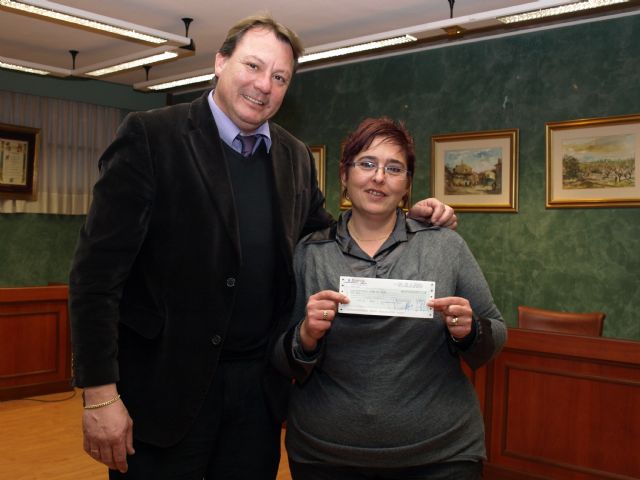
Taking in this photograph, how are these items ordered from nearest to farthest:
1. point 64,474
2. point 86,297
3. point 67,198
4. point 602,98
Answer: point 86,297 → point 64,474 → point 602,98 → point 67,198

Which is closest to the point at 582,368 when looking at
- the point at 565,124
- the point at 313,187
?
the point at 313,187

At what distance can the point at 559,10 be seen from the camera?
472 centimetres

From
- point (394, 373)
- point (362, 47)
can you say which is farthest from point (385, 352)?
point (362, 47)

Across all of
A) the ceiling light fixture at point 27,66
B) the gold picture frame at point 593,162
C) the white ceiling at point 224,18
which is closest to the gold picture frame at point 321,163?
the white ceiling at point 224,18

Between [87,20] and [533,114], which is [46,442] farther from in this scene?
[533,114]

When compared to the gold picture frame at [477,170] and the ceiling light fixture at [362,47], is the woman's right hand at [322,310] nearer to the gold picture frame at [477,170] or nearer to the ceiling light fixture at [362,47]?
the ceiling light fixture at [362,47]

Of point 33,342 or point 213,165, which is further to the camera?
point 33,342

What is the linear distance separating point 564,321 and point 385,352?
3.16 m

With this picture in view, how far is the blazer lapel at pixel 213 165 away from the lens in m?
1.68

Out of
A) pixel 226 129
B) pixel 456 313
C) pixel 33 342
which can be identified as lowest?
pixel 33 342

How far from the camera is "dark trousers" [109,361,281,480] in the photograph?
1712 millimetres

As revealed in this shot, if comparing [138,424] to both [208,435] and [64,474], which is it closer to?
[208,435]

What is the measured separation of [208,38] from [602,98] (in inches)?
148

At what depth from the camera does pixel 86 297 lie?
159 cm
